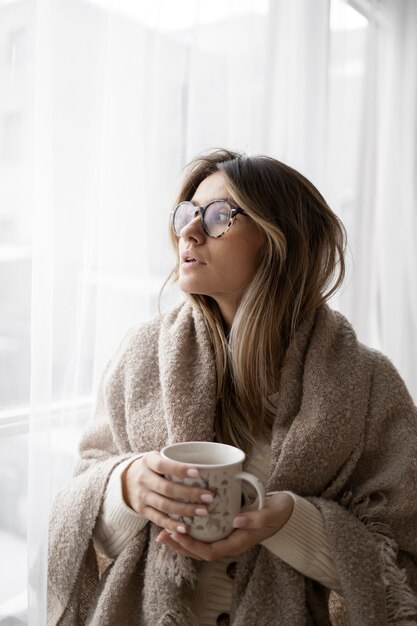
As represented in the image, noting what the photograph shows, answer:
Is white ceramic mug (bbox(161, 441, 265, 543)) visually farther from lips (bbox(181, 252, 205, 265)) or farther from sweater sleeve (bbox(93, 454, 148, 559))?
lips (bbox(181, 252, 205, 265))

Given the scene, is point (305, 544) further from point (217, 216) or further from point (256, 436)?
point (217, 216)

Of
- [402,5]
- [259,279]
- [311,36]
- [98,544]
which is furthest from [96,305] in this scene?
[402,5]

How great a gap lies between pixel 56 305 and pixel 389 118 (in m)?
1.64

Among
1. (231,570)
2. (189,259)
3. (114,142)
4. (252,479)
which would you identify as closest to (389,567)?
(231,570)

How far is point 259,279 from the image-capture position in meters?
1.13

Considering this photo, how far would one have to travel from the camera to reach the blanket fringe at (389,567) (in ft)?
3.17

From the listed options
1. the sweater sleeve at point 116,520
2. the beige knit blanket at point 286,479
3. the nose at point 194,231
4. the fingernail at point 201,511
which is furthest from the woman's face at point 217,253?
the fingernail at point 201,511

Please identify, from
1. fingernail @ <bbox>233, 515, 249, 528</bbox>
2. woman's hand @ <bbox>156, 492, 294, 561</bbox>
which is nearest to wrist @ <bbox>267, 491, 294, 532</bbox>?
woman's hand @ <bbox>156, 492, 294, 561</bbox>

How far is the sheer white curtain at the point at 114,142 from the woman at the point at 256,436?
0.29 ft

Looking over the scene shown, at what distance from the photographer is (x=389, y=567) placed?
99cm

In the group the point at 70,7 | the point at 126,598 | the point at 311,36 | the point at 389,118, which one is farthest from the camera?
the point at 389,118

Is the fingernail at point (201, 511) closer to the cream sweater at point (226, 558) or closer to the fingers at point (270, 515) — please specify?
the fingers at point (270, 515)

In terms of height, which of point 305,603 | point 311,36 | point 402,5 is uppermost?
point 402,5

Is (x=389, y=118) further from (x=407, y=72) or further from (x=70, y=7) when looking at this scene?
(x=70, y=7)
